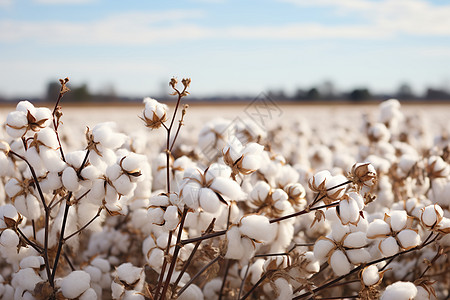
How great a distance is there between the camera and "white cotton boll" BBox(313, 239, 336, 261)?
5.29 feet

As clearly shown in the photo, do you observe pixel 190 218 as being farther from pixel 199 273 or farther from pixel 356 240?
pixel 356 240

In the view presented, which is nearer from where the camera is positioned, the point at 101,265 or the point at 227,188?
the point at 227,188

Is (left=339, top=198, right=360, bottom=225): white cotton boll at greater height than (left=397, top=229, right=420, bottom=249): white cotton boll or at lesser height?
greater

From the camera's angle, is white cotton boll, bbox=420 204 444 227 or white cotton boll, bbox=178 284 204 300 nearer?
white cotton boll, bbox=420 204 444 227

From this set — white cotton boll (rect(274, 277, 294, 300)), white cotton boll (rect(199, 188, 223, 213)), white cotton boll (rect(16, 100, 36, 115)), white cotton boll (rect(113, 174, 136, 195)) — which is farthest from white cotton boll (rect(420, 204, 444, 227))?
white cotton boll (rect(16, 100, 36, 115))

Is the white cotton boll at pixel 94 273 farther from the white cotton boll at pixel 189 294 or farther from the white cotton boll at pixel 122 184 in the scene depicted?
the white cotton boll at pixel 122 184

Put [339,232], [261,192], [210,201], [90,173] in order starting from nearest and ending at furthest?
1. [210,201]
2. [90,173]
3. [339,232]
4. [261,192]

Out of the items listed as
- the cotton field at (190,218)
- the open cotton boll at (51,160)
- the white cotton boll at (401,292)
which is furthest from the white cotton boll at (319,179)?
the open cotton boll at (51,160)

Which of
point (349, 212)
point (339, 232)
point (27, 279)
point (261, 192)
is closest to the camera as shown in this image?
point (349, 212)

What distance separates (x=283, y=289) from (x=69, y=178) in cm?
83

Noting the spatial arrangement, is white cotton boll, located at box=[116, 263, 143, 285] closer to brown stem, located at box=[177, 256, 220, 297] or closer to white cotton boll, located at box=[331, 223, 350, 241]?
brown stem, located at box=[177, 256, 220, 297]

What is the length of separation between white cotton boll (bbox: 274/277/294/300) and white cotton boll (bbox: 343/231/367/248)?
0.86ft

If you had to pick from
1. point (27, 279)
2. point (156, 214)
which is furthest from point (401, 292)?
point (27, 279)

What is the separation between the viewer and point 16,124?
149 cm
